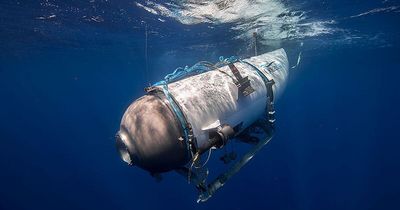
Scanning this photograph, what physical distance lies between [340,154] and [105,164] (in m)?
31.0

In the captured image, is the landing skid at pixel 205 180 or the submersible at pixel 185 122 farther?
the landing skid at pixel 205 180

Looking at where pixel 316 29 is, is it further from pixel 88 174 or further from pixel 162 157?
pixel 88 174

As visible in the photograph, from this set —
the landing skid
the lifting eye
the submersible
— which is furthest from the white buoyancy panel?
the lifting eye

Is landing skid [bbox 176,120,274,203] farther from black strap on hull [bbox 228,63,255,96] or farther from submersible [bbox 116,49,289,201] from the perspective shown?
black strap on hull [bbox 228,63,255,96]

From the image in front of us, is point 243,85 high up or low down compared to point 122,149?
up

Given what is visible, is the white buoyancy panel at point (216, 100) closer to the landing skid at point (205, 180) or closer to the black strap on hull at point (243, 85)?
the black strap on hull at point (243, 85)

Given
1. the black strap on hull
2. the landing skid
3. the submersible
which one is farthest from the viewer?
the black strap on hull

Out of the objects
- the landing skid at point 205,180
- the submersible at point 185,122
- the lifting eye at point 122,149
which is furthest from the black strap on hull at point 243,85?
the lifting eye at point 122,149

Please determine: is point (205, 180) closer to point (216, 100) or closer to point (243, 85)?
point (216, 100)

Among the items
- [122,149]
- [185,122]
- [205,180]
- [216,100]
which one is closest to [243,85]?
[216,100]

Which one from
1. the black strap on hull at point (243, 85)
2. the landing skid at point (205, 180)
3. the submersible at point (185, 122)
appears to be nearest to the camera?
the submersible at point (185, 122)

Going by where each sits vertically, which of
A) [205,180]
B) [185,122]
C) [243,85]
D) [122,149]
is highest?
[243,85]

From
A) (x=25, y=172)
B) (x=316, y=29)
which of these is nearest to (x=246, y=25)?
(x=316, y=29)

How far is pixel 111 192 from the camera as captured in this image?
28.2 meters
